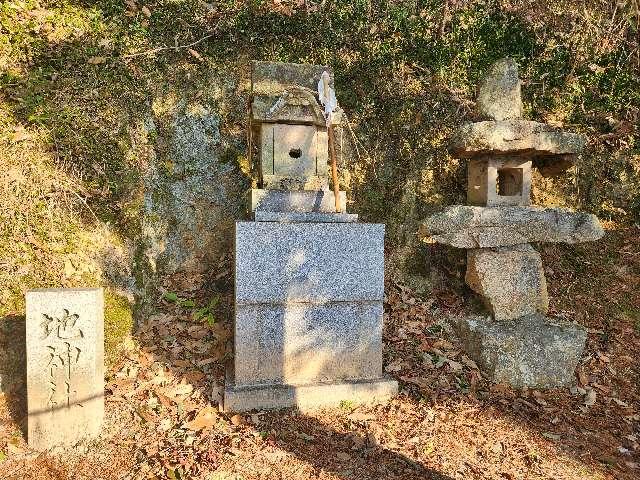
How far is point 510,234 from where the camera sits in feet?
16.0

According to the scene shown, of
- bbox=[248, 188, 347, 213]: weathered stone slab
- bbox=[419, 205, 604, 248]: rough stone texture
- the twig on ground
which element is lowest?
bbox=[419, 205, 604, 248]: rough stone texture

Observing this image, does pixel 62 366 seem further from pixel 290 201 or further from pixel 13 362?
pixel 290 201

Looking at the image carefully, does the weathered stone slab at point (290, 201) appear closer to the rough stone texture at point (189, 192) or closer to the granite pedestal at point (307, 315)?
the granite pedestal at point (307, 315)

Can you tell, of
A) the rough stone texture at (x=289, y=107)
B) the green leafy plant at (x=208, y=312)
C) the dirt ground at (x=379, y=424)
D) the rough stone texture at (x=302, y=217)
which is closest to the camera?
the dirt ground at (x=379, y=424)

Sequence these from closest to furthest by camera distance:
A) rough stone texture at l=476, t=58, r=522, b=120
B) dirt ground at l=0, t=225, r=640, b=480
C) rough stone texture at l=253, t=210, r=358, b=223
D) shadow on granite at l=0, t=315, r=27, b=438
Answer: dirt ground at l=0, t=225, r=640, b=480 → shadow on granite at l=0, t=315, r=27, b=438 → rough stone texture at l=253, t=210, r=358, b=223 → rough stone texture at l=476, t=58, r=522, b=120

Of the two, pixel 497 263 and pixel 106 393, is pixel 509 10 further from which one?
pixel 106 393

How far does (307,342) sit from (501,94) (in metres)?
3.31

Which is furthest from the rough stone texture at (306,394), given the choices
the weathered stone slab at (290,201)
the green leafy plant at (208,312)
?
the weathered stone slab at (290,201)

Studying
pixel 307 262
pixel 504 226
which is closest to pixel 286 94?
pixel 307 262

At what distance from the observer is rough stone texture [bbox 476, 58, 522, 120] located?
4.69 meters

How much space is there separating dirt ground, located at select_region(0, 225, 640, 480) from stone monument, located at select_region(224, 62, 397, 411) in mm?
251

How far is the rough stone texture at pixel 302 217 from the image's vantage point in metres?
4.09

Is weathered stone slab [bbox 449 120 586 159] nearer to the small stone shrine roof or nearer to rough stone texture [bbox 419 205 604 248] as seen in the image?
rough stone texture [bbox 419 205 604 248]

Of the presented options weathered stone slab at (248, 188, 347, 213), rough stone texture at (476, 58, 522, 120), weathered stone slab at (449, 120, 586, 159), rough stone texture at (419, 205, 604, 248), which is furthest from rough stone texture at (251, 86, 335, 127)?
rough stone texture at (476, 58, 522, 120)
